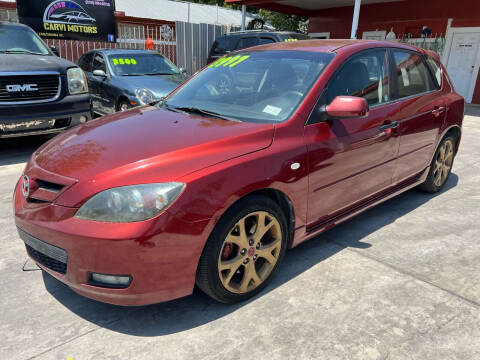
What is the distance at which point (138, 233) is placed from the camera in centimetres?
202

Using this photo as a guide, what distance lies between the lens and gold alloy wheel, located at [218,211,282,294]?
2.42m

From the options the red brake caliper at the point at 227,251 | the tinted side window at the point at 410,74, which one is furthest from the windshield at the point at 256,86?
the tinted side window at the point at 410,74

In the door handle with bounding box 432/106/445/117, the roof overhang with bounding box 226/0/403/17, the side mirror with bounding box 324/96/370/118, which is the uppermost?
the roof overhang with bounding box 226/0/403/17

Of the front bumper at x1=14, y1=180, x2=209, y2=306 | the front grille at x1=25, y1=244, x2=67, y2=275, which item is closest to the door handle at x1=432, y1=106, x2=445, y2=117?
the front bumper at x1=14, y1=180, x2=209, y2=306

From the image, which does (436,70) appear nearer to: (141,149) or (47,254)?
(141,149)

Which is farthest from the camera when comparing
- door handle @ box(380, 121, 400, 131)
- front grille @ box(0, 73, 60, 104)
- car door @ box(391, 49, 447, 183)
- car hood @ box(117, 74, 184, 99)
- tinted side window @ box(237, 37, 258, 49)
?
tinted side window @ box(237, 37, 258, 49)

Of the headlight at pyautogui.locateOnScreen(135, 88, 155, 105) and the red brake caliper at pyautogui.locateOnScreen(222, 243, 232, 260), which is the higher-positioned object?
the headlight at pyautogui.locateOnScreen(135, 88, 155, 105)

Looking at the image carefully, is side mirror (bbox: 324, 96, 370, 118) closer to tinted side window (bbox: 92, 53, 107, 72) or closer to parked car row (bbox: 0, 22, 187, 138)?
parked car row (bbox: 0, 22, 187, 138)

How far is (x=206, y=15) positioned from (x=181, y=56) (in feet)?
49.9

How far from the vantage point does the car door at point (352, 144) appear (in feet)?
9.27

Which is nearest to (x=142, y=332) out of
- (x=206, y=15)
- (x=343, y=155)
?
(x=343, y=155)

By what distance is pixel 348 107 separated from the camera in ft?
8.88

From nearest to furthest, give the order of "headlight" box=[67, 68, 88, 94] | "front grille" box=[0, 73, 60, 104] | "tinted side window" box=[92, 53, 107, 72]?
"front grille" box=[0, 73, 60, 104], "headlight" box=[67, 68, 88, 94], "tinted side window" box=[92, 53, 107, 72]

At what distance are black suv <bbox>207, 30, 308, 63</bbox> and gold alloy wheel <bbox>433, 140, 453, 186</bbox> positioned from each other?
5128 millimetres
